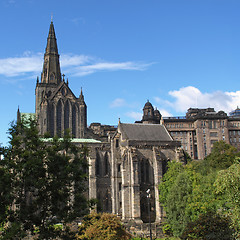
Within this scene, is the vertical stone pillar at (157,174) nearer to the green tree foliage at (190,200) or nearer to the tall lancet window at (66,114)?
the green tree foliage at (190,200)

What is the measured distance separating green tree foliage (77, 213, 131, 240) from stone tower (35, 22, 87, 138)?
49.5 metres

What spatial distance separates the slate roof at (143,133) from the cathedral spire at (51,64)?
37763mm

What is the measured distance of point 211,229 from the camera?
31922mm

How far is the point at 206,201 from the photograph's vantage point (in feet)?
159

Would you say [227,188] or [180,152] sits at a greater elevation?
[180,152]

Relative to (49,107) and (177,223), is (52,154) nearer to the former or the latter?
(177,223)

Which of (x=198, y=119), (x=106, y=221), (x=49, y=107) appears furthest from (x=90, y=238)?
(x=198, y=119)

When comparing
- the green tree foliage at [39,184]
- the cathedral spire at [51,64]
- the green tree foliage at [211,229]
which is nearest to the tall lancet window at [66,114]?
the cathedral spire at [51,64]

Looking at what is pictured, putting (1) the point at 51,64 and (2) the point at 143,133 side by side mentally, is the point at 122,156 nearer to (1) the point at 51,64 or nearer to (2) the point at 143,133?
(2) the point at 143,133

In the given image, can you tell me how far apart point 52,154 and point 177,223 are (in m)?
29.2

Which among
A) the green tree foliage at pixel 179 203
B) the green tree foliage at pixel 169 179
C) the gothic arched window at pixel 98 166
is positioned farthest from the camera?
the gothic arched window at pixel 98 166

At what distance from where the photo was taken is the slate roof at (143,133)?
2752 inches

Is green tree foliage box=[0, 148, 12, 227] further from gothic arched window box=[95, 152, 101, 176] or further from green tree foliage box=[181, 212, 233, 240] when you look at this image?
gothic arched window box=[95, 152, 101, 176]

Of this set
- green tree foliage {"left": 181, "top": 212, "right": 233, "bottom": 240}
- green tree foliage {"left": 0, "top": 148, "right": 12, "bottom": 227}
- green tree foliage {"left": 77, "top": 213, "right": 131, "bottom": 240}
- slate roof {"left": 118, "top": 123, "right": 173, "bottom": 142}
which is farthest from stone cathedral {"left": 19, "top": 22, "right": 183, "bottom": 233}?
green tree foliage {"left": 0, "top": 148, "right": 12, "bottom": 227}
